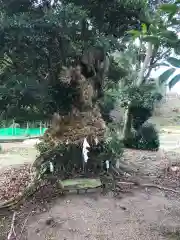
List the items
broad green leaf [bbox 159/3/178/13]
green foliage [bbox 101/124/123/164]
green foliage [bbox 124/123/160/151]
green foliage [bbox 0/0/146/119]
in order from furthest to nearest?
green foliage [bbox 124/123/160/151], green foliage [bbox 101/124/123/164], green foliage [bbox 0/0/146/119], broad green leaf [bbox 159/3/178/13]

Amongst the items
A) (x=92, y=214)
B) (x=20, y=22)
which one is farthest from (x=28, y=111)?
(x=92, y=214)

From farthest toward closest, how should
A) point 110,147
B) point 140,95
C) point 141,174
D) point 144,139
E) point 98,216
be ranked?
point 144,139 < point 140,95 < point 141,174 < point 110,147 < point 98,216

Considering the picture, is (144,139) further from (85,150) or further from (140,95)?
(85,150)

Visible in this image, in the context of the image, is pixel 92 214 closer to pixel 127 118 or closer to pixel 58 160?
pixel 58 160

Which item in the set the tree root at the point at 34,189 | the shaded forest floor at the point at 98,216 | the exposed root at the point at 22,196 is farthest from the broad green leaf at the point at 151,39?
the exposed root at the point at 22,196

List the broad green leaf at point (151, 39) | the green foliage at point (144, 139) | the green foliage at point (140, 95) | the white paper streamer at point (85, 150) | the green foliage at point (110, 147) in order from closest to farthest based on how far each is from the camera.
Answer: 1. the broad green leaf at point (151, 39)
2. the white paper streamer at point (85, 150)
3. the green foliage at point (110, 147)
4. the green foliage at point (140, 95)
5. the green foliage at point (144, 139)

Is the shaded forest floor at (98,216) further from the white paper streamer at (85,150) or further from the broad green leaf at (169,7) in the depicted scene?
the broad green leaf at (169,7)

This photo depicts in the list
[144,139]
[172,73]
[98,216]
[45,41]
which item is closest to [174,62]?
[172,73]

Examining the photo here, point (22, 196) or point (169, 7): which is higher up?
point (169, 7)

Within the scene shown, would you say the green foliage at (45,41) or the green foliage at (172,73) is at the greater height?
the green foliage at (45,41)

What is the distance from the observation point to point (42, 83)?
4.68 meters

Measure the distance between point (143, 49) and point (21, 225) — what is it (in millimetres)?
7032

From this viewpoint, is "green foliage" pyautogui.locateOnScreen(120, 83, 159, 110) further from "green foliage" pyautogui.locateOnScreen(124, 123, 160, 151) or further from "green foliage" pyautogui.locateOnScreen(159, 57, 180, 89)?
"green foliage" pyautogui.locateOnScreen(159, 57, 180, 89)

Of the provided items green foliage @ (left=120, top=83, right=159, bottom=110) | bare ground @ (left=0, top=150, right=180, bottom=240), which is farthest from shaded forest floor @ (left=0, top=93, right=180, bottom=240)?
green foliage @ (left=120, top=83, right=159, bottom=110)
